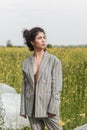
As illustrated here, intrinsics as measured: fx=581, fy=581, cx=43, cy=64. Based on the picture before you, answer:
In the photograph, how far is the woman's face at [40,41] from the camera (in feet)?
18.4

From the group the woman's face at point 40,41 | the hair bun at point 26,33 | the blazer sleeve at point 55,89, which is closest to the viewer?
the blazer sleeve at point 55,89

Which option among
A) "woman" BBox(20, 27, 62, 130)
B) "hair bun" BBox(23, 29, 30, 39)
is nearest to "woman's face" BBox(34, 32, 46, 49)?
"woman" BBox(20, 27, 62, 130)

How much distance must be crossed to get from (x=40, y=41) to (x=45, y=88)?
474mm

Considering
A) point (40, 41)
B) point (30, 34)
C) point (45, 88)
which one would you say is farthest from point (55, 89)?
point (30, 34)

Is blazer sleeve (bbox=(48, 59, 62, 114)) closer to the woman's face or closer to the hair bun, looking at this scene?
the woman's face

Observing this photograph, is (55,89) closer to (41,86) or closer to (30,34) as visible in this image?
(41,86)

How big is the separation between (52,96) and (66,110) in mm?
4431

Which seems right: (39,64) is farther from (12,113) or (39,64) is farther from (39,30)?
(12,113)

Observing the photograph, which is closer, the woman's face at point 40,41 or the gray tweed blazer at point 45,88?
the gray tweed blazer at point 45,88

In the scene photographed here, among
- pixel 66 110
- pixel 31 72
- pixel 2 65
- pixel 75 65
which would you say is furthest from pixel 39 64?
pixel 2 65

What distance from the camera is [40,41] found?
5633mm

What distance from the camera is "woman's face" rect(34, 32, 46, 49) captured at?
5.61m

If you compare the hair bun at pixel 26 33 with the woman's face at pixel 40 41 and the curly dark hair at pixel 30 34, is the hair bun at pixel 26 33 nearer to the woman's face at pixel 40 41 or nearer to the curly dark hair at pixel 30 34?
the curly dark hair at pixel 30 34

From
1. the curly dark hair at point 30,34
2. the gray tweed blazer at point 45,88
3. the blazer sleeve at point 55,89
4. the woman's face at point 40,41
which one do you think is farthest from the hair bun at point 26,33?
the blazer sleeve at point 55,89
